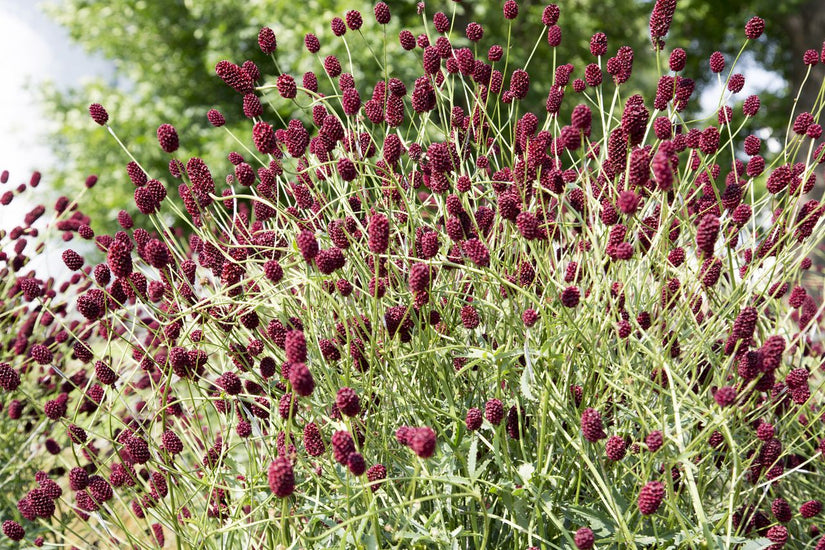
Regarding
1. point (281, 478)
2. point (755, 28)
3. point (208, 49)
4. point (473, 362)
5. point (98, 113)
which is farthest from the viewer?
point (208, 49)

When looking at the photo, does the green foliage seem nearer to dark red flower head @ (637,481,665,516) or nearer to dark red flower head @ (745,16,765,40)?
dark red flower head @ (745,16,765,40)

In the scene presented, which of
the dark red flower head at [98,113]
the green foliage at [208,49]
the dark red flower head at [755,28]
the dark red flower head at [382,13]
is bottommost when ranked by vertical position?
the green foliage at [208,49]

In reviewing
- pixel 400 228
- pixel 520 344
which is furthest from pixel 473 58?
pixel 520 344

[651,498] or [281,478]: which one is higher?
[281,478]

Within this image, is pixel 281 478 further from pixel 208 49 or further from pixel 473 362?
pixel 208 49

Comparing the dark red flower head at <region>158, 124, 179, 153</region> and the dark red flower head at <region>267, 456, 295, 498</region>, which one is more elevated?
the dark red flower head at <region>158, 124, 179, 153</region>

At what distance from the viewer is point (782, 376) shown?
205 centimetres

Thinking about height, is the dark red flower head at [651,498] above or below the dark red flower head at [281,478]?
below

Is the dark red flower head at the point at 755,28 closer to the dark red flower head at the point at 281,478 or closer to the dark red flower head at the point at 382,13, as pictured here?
the dark red flower head at the point at 382,13

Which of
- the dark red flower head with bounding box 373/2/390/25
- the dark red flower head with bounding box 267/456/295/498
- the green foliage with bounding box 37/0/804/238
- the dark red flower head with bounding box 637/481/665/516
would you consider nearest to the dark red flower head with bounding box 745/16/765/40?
the dark red flower head with bounding box 373/2/390/25

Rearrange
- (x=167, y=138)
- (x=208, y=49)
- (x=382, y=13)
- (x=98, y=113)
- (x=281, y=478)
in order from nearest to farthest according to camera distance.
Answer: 1. (x=281, y=478)
2. (x=167, y=138)
3. (x=98, y=113)
4. (x=382, y=13)
5. (x=208, y=49)

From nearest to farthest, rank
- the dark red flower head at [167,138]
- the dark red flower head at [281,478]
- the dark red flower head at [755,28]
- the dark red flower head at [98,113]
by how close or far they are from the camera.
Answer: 1. the dark red flower head at [281,478]
2. the dark red flower head at [167,138]
3. the dark red flower head at [98,113]
4. the dark red flower head at [755,28]

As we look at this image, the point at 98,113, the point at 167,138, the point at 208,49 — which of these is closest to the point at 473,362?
the point at 167,138

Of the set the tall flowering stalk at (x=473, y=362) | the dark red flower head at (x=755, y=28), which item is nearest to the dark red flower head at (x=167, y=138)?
the tall flowering stalk at (x=473, y=362)
